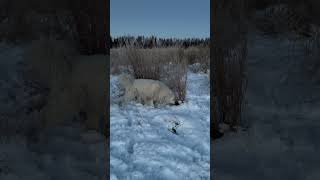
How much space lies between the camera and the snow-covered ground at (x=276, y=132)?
7.47ft

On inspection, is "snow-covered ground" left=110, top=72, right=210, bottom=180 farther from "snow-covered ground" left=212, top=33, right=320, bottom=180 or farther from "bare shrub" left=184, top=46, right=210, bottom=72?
"bare shrub" left=184, top=46, right=210, bottom=72

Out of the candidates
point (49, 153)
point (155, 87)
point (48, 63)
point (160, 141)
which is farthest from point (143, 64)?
point (49, 153)

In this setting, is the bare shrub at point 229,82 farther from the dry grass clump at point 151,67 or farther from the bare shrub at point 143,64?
the bare shrub at point 143,64

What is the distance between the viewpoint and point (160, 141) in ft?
8.95

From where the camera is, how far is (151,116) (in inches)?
128

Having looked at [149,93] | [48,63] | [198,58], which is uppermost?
[198,58]

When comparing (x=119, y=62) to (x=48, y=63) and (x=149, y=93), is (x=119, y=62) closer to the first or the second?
(x=149, y=93)

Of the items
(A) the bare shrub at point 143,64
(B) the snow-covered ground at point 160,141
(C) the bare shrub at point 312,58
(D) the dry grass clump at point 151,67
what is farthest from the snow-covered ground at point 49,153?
(C) the bare shrub at point 312,58

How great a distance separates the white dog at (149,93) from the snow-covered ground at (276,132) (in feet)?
2.08

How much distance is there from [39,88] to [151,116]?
82 cm

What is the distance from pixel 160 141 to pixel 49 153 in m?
0.63

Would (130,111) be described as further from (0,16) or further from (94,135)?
(0,16)

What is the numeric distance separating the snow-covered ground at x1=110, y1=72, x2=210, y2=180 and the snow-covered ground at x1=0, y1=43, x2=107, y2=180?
0.11m

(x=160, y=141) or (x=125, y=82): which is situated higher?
(x=125, y=82)
